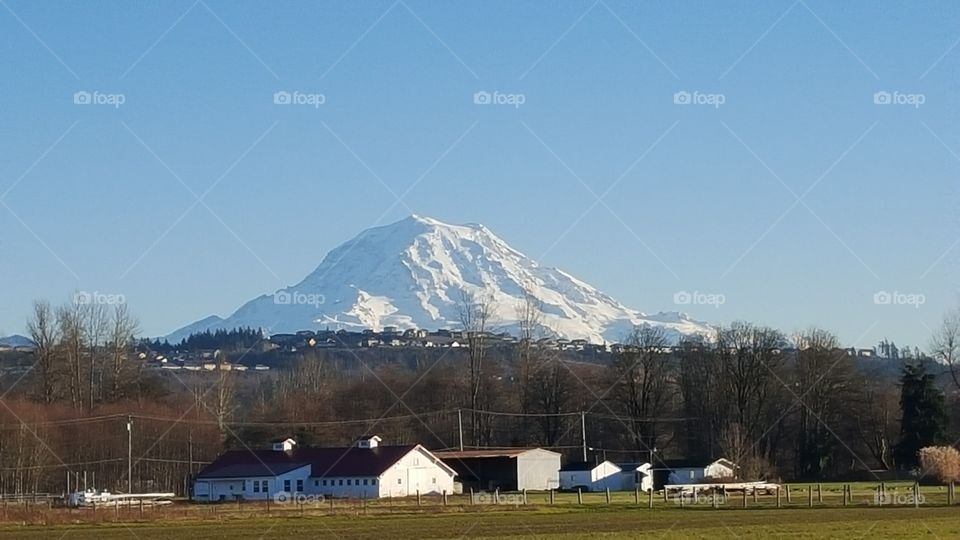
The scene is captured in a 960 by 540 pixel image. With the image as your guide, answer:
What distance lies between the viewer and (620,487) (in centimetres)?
10262

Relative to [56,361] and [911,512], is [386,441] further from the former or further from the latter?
[911,512]

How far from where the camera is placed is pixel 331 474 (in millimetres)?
91688

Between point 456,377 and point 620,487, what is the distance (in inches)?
859

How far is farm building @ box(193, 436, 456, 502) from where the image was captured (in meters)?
89.8


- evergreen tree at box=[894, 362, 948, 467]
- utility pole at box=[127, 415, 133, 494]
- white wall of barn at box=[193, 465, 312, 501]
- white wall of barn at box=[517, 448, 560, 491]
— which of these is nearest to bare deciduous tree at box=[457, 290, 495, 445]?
white wall of barn at box=[517, 448, 560, 491]

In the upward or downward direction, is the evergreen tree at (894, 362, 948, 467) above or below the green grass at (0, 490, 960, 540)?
above

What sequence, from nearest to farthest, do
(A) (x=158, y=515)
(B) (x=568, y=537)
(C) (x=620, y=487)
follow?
(B) (x=568, y=537) < (A) (x=158, y=515) < (C) (x=620, y=487)

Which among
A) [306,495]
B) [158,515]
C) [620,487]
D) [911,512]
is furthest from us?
[620,487]

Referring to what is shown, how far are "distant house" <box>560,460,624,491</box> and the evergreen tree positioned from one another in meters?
21.8

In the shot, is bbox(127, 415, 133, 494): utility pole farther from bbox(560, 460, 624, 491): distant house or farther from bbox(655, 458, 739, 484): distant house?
bbox(655, 458, 739, 484): distant house

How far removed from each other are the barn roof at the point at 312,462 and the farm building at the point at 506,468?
788cm

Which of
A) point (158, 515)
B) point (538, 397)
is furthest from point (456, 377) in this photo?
point (158, 515)

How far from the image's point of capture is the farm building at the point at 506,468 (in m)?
97.1

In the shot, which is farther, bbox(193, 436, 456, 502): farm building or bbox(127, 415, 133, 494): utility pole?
bbox(127, 415, 133, 494): utility pole
